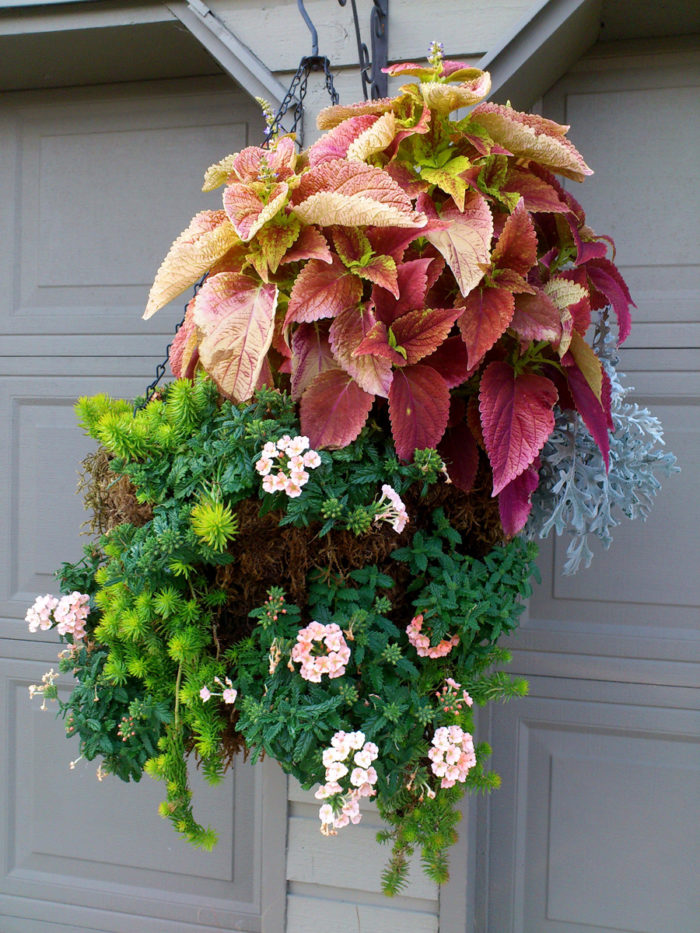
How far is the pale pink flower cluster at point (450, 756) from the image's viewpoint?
78 centimetres

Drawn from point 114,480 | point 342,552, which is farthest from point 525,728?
point 114,480

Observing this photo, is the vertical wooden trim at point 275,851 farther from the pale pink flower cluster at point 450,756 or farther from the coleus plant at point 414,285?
the coleus plant at point 414,285

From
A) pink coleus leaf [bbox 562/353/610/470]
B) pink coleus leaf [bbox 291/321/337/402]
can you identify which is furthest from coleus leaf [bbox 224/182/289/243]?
pink coleus leaf [bbox 562/353/610/470]

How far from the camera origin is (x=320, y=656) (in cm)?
71

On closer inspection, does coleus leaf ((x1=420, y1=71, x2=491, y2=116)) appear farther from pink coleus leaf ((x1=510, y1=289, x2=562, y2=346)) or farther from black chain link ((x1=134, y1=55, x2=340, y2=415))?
black chain link ((x1=134, y1=55, x2=340, y2=415))

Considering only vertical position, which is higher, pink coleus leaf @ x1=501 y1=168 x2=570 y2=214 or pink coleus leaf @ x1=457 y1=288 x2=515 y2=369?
pink coleus leaf @ x1=501 y1=168 x2=570 y2=214

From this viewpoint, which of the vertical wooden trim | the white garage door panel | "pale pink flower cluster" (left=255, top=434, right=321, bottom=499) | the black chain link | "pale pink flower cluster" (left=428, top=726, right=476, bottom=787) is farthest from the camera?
the white garage door panel

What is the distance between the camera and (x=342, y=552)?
0.76 meters

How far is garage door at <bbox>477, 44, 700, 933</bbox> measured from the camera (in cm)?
136

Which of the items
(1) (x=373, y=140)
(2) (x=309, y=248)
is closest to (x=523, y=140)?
(1) (x=373, y=140)

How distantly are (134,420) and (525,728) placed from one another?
105cm

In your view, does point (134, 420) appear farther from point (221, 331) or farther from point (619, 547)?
point (619, 547)

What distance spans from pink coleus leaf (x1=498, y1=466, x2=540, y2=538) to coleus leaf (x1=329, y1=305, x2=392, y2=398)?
6.9 inches

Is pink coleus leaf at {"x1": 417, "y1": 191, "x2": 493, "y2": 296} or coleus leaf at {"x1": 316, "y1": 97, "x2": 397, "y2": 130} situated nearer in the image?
pink coleus leaf at {"x1": 417, "y1": 191, "x2": 493, "y2": 296}
